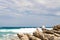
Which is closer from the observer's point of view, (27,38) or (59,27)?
(27,38)

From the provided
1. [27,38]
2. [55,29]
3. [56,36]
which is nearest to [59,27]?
[55,29]

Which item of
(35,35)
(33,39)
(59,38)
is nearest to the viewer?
(59,38)

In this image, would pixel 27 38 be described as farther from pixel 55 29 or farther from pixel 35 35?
pixel 55 29

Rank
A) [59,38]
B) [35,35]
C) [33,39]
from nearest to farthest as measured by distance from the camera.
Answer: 1. [59,38]
2. [33,39]
3. [35,35]

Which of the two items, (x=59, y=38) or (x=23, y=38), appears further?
(x=23, y=38)

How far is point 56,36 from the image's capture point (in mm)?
12516

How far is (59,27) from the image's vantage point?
46.5 ft

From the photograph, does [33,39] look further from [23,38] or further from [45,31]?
[45,31]

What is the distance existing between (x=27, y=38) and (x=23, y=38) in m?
0.37

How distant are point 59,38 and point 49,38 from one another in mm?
777

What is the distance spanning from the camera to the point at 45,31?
14.2m

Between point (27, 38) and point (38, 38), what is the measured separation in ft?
2.40

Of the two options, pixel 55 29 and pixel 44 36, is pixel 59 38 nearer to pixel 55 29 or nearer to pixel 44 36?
pixel 44 36

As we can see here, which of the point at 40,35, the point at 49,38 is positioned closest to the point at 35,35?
the point at 40,35
